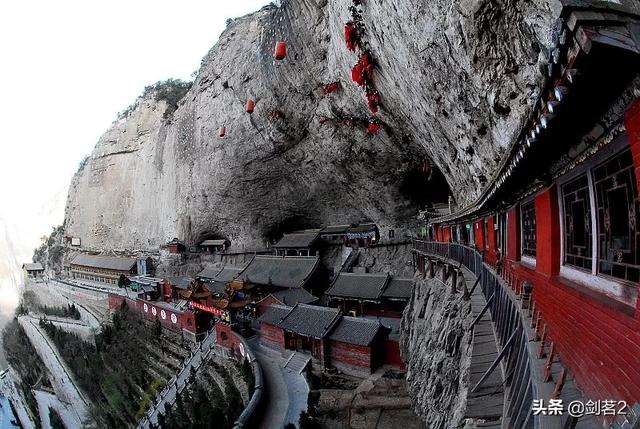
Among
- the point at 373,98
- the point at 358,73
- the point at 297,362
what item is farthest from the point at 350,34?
the point at 297,362

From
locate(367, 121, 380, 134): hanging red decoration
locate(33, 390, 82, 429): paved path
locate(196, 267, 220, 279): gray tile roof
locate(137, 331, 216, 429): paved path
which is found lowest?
locate(33, 390, 82, 429): paved path

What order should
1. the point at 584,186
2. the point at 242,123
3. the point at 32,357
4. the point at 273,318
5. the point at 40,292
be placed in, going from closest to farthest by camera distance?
1. the point at 584,186
2. the point at 273,318
3. the point at 242,123
4. the point at 32,357
5. the point at 40,292

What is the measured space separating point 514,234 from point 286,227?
27.2 meters

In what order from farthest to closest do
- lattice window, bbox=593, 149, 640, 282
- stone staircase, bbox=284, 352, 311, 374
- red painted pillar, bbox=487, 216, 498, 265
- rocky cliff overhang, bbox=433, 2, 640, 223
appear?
stone staircase, bbox=284, 352, 311, 374 < red painted pillar, bbox=487, 216, 498, 265 < lattice window, bbox=593, 149, 640, 282 < rocky cliff overhang, bbox=433, 2, 640, 223

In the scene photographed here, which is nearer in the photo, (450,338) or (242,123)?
(450,338)

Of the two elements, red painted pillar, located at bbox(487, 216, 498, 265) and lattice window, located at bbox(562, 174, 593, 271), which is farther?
red painted pillar, located at bbox(487, 216, 498, 265)

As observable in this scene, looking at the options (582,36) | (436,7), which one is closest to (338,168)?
(436,7)

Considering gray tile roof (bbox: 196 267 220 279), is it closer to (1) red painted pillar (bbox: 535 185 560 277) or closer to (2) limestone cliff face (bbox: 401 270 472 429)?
(2) limestone cliff face (bbox: 401 270 472 429)

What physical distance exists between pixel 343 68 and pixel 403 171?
787 centimetres

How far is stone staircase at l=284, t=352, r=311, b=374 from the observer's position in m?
16.5

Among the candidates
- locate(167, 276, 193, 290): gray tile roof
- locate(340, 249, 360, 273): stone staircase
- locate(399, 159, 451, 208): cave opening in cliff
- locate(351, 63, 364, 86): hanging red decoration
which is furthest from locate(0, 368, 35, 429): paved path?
locate(351, 63, 364, 86): hanging red decoration

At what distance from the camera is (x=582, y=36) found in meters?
2.12

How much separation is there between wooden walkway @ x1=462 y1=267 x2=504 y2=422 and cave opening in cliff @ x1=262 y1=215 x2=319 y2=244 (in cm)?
2699

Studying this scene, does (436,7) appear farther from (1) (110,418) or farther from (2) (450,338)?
(1) (110,418)
